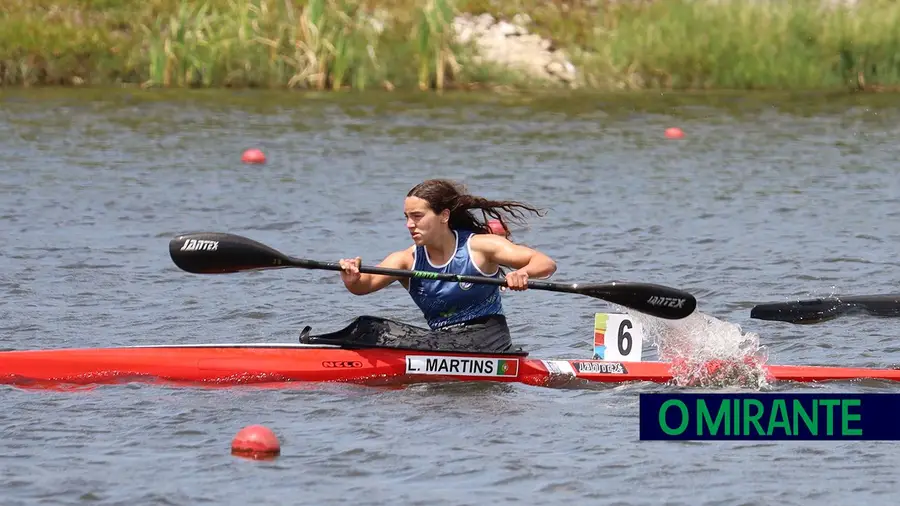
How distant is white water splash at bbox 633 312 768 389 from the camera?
9609 mm

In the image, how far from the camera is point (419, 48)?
27.8m

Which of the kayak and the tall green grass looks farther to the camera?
the tall green grass

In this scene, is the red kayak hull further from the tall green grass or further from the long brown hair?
the tall green grass

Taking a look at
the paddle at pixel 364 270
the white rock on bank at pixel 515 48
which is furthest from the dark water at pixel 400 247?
the white rock on bank at pixel 515 48

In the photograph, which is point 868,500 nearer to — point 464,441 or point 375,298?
point 464,441

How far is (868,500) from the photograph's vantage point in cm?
730

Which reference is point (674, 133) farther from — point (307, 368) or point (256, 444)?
point (256, 444)

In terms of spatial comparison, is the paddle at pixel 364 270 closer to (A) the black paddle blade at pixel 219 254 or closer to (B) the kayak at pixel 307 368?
(A) the black paddle blade at pixel 219 254

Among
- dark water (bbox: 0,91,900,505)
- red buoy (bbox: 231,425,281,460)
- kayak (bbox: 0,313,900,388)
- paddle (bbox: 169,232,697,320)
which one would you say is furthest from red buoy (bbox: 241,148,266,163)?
red buoy (bbox: 231,425,281,460)

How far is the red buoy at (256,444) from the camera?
311 inches

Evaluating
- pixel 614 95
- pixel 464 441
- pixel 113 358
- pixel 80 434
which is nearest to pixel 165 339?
pixel 113 358

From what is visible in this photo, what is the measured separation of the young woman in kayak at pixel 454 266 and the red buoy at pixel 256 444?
153 cm

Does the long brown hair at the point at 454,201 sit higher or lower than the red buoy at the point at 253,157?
higher

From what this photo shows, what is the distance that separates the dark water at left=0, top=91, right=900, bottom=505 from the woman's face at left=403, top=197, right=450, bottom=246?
2.88 feet
